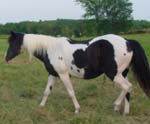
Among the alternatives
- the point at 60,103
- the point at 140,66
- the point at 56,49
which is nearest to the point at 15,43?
the point at 56,49

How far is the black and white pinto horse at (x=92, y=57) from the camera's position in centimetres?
741

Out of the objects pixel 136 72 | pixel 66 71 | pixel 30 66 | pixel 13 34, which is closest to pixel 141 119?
pixel 136 72

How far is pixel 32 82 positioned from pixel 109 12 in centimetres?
5999

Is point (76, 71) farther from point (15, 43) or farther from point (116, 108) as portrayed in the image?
point (15, 43)

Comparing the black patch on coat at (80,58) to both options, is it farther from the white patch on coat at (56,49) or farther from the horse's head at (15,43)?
the horse's head at (15,43)

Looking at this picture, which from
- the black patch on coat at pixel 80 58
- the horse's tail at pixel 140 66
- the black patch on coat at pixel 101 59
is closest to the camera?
the black patch on coat at pixel 101 59

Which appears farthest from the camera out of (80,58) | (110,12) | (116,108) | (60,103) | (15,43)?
(110,12)

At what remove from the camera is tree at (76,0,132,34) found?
218ft

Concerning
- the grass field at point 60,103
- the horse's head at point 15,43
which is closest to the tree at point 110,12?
the grass field at point 60,103

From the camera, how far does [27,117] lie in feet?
23.6

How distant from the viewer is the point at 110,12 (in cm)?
7025

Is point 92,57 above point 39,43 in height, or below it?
below

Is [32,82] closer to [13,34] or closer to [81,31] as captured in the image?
[13,34]

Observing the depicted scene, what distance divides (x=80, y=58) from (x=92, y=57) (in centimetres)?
25
